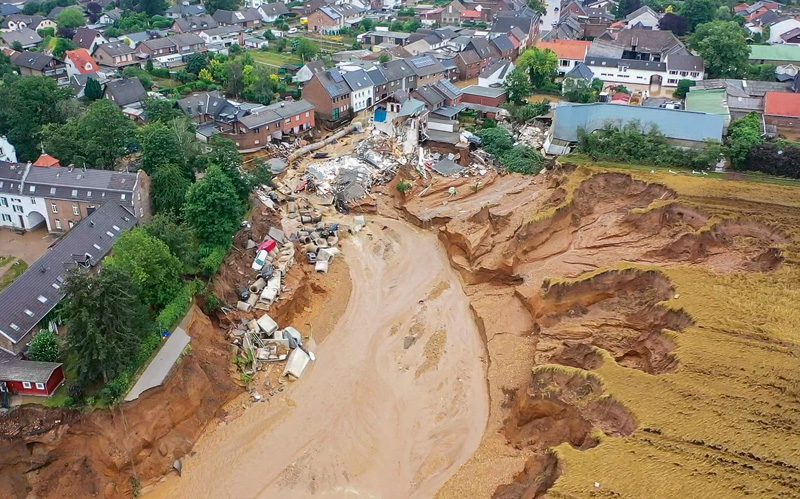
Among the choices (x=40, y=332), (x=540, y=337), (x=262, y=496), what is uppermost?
(x=40, y=332)

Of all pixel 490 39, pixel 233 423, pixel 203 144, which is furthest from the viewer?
pixel 490 39

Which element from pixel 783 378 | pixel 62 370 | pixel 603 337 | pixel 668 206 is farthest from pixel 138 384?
pixel 668 206

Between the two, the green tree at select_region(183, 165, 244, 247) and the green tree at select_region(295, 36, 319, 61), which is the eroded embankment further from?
the green tree at select_region(295, 36, 319, 61)

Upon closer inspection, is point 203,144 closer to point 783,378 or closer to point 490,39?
point 783,378

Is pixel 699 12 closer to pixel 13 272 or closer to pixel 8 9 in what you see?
pixel 13 272

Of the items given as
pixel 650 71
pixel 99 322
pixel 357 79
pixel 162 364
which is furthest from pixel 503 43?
pixel 99 322
